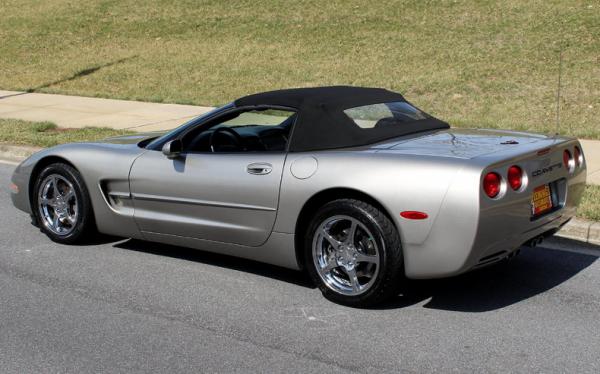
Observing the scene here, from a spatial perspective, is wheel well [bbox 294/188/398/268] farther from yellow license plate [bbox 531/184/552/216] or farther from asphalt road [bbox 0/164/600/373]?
yellow license plate [bbox 531/184/552/216]

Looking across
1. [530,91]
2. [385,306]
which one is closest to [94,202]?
[385,306]

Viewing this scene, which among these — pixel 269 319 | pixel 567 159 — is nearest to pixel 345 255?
pixel 269 319

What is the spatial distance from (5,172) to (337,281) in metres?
6.56

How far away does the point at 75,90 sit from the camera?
18.8 meters

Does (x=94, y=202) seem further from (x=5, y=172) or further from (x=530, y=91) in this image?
(x=530, y=91)

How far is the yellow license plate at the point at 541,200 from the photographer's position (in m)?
5.45

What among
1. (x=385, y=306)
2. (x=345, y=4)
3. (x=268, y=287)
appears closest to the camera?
(x=385, y=306)

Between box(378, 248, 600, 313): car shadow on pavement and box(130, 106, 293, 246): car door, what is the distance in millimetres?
1087

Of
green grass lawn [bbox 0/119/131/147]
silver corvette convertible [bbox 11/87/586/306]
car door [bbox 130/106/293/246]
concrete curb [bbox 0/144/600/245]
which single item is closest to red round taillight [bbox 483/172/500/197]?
silver corvette convertible [bbox 11/87/586/306]

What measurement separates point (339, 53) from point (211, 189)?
13521mm

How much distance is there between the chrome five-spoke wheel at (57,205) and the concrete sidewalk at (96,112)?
20.0 feet

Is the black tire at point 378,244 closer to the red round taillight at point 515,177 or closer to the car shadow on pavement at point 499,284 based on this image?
the car shadow on pavement at point 499,284

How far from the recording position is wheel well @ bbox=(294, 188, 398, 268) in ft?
17.8

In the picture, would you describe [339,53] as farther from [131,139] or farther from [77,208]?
[77,208]
